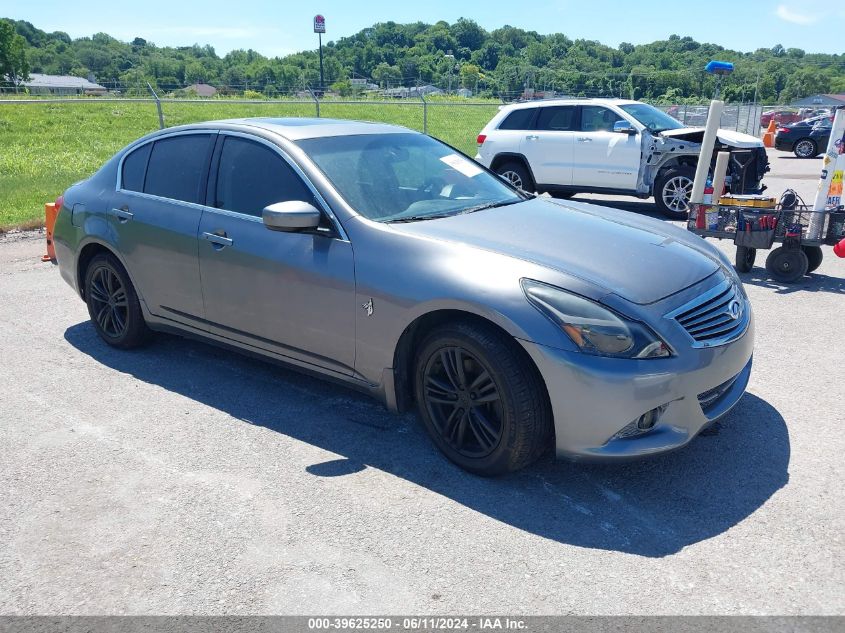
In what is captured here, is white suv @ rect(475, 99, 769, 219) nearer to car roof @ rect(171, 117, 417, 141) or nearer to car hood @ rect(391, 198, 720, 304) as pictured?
car hood @ rect(391, 198, 720, 304)

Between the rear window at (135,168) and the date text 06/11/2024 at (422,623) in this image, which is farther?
the rear window at (135,168)

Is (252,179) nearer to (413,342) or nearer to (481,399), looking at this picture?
(413,342)

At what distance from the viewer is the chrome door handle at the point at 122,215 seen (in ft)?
16.6

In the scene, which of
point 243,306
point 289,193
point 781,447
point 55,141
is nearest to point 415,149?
point 289,193

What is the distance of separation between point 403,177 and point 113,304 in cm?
244

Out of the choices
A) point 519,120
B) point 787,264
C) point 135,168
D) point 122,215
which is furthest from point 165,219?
point 519,120

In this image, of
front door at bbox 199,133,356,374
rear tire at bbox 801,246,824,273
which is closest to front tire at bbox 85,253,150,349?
front door at bbox 199,133,356,374

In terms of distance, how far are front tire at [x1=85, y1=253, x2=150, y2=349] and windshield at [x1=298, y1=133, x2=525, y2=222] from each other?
1.84 m

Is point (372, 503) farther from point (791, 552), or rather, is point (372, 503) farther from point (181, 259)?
point (181, 259)

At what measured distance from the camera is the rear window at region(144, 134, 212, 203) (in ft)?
15.7

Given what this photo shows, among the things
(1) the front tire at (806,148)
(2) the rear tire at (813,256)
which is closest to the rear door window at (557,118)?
(2) the rear tire at (813,256)

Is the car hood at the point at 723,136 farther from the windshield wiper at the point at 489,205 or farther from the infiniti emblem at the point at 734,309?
the infiniti emblem at the point at 734,309

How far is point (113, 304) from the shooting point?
5.39 metres

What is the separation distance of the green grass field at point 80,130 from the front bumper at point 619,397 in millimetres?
9377
